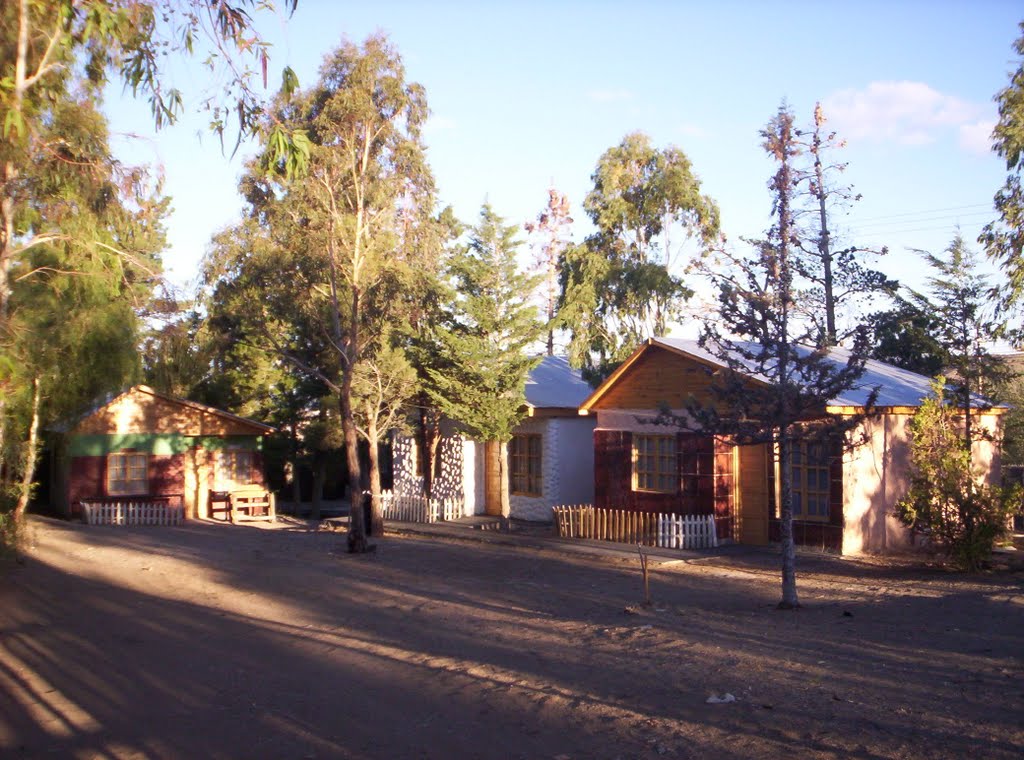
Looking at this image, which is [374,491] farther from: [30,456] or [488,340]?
[30,456]

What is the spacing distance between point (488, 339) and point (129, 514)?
Answer: 39.7 ft

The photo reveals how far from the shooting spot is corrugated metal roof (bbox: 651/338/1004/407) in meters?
17.0

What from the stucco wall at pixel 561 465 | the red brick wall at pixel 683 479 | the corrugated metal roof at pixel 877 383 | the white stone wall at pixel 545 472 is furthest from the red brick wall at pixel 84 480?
the corrugated metal roof at pixel 877 383

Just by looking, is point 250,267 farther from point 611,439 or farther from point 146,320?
point 611,439

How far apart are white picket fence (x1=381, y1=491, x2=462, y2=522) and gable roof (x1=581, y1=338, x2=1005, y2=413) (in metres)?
5.74

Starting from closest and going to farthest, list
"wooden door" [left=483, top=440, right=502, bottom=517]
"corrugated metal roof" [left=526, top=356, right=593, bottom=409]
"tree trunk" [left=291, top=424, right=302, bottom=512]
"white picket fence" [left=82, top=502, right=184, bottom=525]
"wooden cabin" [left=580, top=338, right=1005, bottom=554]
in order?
"wooden cabin" [left=580, top=338, right=1005, bottom=554]
"corrugated metal roof" [left=526, top=356, right=593, bottom=409]
"wooden door" [left=483, top=440, right=502, bottom=517]
"white picket fence" [left=82, top=502, right=184, bottom=525]
"tree trunk" [left=291, top=424, right=302, bottom=512]

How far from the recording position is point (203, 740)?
713 centimetres

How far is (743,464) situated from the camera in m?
19.0

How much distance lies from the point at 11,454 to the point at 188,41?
9.72m

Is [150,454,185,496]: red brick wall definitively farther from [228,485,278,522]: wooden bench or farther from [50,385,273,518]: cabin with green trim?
[228,485,278,522]: wooden bench

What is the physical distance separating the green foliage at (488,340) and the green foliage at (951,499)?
9907 mm

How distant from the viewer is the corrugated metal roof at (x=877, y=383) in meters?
17.0

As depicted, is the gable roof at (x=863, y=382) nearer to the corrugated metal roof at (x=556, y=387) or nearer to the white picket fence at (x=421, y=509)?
the corrugated metal roof at (x=556, y=387)

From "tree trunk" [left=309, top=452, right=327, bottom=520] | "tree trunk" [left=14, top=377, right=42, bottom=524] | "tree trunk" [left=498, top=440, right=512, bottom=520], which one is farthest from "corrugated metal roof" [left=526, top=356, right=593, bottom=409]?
"tree trunk" [left=14, top=377, right=42, bottom=524]
